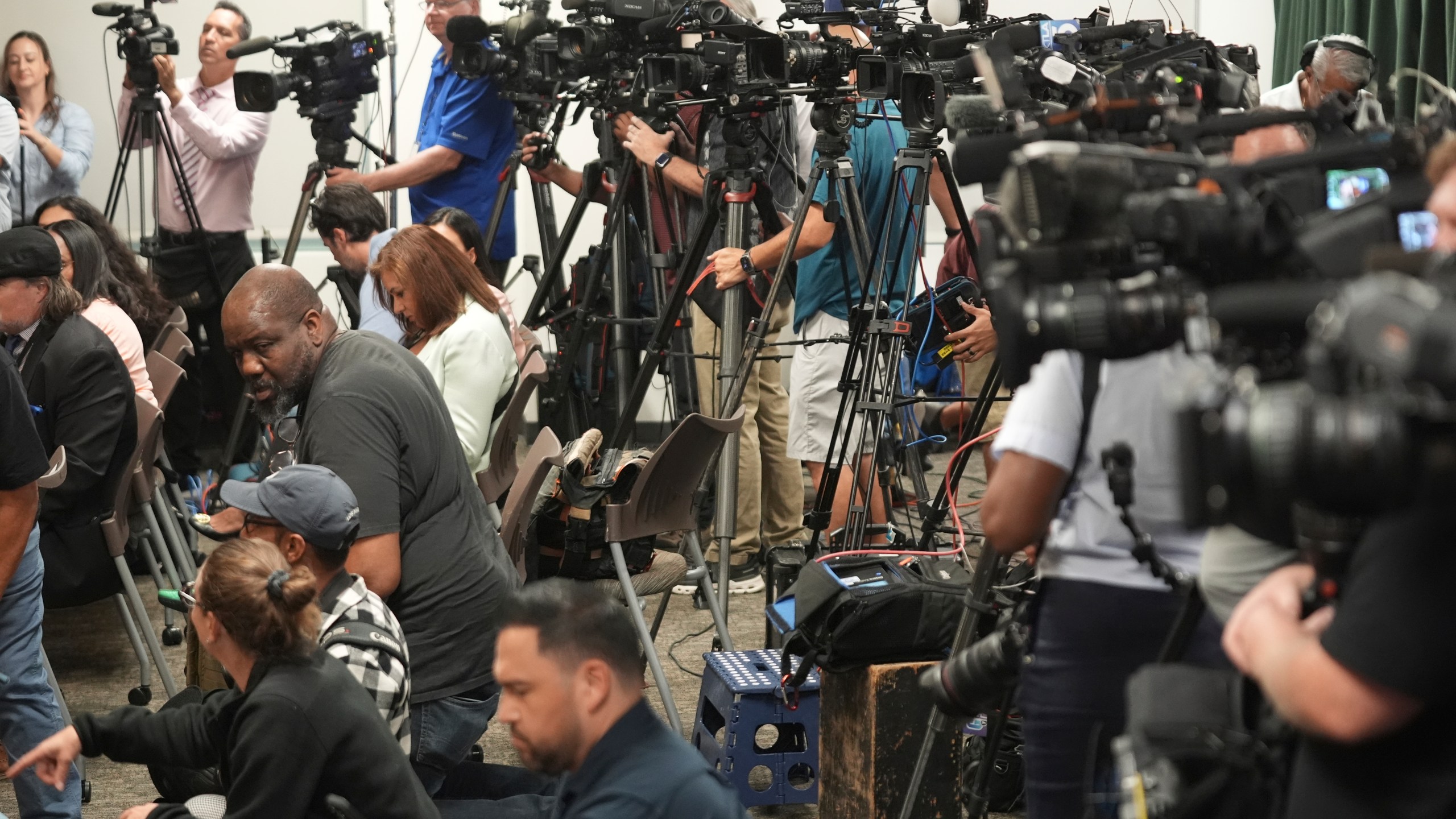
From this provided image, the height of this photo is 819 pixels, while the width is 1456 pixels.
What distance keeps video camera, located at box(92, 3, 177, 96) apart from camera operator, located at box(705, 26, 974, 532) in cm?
266

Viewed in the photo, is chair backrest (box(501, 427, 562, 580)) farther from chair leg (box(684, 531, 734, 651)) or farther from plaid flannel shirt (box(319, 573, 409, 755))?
plaid flannel shirt (box(319, 573, 409, 755))

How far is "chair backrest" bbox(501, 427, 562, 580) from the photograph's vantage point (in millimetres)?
3334

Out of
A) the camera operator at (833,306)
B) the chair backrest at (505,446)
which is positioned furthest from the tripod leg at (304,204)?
the camera operator at (833,306)

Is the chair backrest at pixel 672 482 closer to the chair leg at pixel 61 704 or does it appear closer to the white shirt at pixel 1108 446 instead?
the chair leg at pixel 61 704

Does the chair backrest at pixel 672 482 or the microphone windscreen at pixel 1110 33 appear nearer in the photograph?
the microphone windscreen at pixel 1110 33

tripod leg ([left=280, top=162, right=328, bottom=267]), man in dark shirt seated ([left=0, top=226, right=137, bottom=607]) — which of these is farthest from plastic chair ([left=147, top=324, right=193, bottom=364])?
man in dark shirt seated ([left=0, top=226, right=137, bottom=607])

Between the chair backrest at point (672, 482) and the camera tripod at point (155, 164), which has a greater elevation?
the camera tripod at point (155, 164)

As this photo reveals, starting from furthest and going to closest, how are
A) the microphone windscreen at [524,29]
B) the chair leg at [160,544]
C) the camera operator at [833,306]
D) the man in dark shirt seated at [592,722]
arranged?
1. the microphone windscreen at [524,29]
2. the camera operator at [833,306]
3. the chair leg at [160,544]
4. the man in dark shirt seated at [592,722]

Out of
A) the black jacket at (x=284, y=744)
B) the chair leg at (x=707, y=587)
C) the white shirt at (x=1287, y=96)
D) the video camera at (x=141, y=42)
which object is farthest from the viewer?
the video camera at (x=141, y=42)

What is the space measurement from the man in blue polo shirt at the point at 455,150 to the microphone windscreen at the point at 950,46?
2.66 meters

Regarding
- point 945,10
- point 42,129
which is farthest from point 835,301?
point 42,129

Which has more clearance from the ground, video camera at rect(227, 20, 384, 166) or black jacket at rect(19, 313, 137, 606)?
video camera at rect(227, 20, 384, 166)

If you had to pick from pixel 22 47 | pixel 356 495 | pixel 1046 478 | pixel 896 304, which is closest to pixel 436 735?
pixel 356 495

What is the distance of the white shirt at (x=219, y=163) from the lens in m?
6.03
